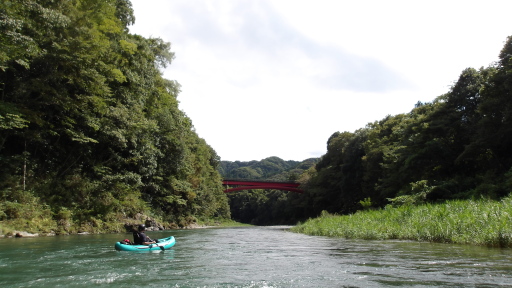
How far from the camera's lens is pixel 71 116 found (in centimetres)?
2073

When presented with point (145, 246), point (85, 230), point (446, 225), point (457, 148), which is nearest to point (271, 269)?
point (145, 246)

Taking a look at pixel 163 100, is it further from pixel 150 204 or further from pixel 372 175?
pixel 372 175

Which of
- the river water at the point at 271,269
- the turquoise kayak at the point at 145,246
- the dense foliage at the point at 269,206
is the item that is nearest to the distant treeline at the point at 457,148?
the river water at the point at 271,269

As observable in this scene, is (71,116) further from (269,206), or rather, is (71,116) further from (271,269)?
(269,206)

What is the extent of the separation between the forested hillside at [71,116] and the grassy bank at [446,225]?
50.0 ft

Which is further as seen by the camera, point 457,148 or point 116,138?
point 457,148

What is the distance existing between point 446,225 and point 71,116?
66.5 ft

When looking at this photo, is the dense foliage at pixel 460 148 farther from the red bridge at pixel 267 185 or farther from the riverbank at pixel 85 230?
the red bridge at pixel 267 185

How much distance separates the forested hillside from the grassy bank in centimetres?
1524

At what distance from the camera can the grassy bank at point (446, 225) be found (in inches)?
396

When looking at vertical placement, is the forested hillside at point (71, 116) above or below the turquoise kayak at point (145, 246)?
above

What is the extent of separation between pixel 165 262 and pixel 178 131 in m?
24.3

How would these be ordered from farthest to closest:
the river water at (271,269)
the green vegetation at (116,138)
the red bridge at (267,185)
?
the red bridge at (267,185) → the green vegetation at (116,138) → the river water at (271,269)

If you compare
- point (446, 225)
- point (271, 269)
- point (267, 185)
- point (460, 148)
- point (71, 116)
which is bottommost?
point (271, 269)
